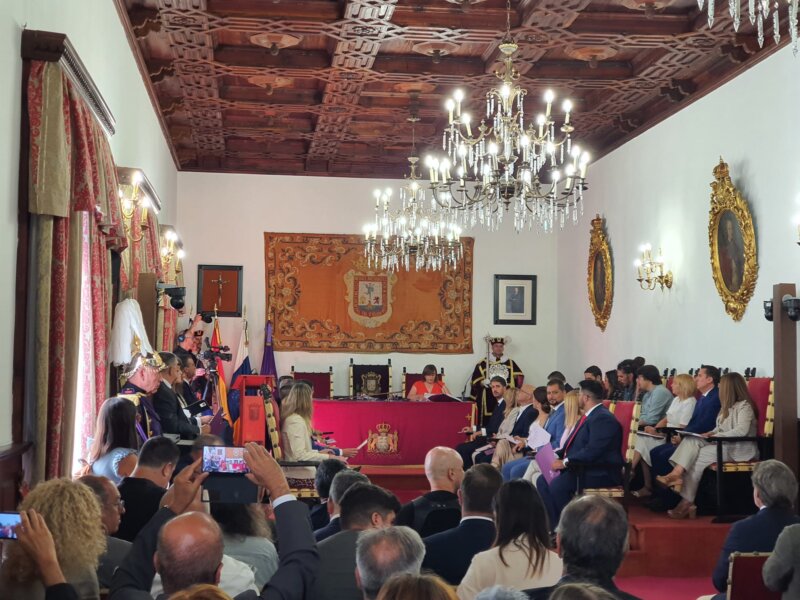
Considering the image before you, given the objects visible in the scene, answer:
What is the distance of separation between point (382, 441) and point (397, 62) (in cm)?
521

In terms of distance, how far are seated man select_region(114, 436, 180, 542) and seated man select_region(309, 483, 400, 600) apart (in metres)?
1.13

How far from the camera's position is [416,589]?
2207 mm

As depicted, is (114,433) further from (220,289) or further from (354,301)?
(354,301)

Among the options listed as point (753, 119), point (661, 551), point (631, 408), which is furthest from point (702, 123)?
point (661, 551)

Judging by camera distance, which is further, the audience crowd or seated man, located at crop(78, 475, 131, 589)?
seated man, located at crop(78, 475, 131, 589)

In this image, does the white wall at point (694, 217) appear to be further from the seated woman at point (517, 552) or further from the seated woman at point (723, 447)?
the seated woman at point (517, 552)

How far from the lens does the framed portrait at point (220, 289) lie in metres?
17.2

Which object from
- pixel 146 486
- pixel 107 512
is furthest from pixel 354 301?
pixel 107 512

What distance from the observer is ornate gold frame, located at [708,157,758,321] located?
1025 centimetres

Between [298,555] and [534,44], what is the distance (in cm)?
881

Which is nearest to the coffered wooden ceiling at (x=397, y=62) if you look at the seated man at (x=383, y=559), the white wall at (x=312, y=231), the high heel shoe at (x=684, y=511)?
the white wall at (x=312, y=231)

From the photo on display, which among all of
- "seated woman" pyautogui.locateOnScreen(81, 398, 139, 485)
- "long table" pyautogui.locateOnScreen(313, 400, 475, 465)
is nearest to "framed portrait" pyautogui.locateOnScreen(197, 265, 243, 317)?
"long table" pyautogui.locateOnScreen(313, 400, 475, 465)

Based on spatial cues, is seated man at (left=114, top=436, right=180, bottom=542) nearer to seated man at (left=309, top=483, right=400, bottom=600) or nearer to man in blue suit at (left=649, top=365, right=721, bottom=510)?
seated man at (left=309, top=483, right=400, bottom=600)

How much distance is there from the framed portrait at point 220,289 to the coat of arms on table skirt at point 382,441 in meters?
4.48
